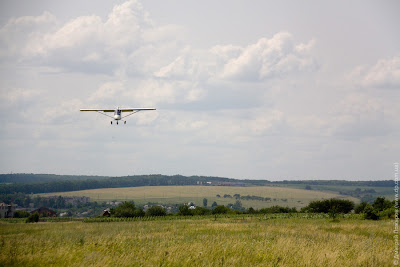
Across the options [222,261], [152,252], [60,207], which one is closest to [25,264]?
[152,252]

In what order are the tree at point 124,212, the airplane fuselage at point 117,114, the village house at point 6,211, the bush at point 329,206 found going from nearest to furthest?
the airplane fuselage at point 117,114 → the tree at point 124,212 → the bush at point 329,206 → the village house at point 6,211

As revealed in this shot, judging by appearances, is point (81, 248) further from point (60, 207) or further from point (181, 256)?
point (60, 207)

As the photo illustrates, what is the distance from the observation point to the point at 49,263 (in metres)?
16.2

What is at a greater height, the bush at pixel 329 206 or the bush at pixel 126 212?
the bush at pixel 329 206

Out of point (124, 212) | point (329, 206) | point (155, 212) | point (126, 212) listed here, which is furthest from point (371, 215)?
point (124, 212)

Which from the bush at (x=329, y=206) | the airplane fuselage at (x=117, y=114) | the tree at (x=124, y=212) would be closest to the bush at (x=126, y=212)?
the tree at (x=124, y=212)

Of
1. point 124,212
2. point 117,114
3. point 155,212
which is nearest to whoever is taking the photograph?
point 117,114

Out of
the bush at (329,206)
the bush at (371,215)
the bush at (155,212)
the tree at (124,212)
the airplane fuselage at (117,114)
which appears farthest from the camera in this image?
the bush at (155,212)

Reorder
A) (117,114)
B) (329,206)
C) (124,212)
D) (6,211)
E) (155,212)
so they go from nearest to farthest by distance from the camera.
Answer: (117,114), (124,212), (329,206), (155,212), (6,211)

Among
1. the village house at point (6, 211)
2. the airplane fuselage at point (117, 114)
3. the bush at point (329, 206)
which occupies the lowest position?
the village house at point (6, 211)

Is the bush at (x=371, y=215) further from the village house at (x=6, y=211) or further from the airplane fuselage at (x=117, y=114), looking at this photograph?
the village house at (x=6, y=211)

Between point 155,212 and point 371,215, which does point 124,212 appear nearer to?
point 155,212

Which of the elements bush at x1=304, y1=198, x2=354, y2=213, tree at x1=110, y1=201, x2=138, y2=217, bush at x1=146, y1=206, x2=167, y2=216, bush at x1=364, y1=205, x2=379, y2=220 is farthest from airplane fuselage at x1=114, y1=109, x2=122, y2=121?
bush at x1=304, y1=198, x2=354, y2=213

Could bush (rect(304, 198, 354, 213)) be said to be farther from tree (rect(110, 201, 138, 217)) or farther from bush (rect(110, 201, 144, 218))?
tree (rect(110, 201, 138, 217))
